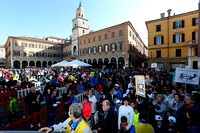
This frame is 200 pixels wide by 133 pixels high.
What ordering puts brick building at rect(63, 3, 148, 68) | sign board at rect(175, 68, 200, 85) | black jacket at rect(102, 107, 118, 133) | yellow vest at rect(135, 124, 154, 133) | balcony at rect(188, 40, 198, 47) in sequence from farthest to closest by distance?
1. brick building at rect(63, 3, 148, 68)
2. balcony at rect(188, 40, 198, 47)
3. sign board at rect(175, 68, 200, 85)
4. black jacket at rect(102, 107, 118, 133)
5. yellow vest at rect(135, 124, 154, 133)

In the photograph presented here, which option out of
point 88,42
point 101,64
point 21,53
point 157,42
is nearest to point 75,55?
point 88,42

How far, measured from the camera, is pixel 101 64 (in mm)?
30234

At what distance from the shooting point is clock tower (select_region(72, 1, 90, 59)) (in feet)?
126

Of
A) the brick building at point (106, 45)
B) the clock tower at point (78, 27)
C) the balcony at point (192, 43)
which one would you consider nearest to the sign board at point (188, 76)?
the brick building at point (106, 45)

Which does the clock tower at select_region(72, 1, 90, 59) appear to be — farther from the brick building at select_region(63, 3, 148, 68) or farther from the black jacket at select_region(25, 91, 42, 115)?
the black jacket at select_region(25, 91, 42, 115)

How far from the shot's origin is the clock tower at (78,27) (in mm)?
38406

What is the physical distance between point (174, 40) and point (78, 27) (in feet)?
100

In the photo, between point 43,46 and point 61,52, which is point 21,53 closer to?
point 43,46

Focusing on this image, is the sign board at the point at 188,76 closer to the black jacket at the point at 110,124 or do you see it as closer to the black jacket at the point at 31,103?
the black jacket at the point at 110,124

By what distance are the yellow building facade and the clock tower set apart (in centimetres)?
2347

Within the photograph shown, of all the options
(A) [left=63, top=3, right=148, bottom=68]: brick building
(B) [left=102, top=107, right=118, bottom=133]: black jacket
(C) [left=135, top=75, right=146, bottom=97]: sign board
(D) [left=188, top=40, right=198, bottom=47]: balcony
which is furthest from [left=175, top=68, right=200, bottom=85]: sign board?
(D) [left=188, top=40, right=198, bottom=47]: balcony

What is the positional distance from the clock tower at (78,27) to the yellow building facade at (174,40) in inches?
924

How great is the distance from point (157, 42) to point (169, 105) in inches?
1004

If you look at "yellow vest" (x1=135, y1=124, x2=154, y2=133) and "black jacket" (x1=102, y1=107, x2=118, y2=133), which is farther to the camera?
"black jacket" (x1=102, y1=107, x2=118, y2=133)
